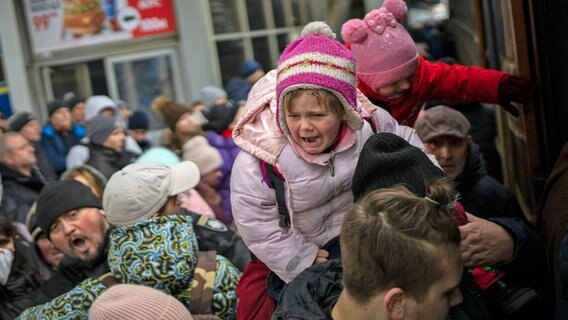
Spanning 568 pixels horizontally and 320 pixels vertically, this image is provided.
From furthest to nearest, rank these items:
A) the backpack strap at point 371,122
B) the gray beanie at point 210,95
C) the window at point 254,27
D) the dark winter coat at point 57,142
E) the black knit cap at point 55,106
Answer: the window at point 254,27 < the gray beanie at point 210,95 < the black knit cap at point 55,106 < the dark winter coat at point 57,142 < the backpack strap at point 371,122

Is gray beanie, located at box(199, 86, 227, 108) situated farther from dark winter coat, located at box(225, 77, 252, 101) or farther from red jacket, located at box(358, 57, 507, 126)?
red jacket, located at box(358, 57, 507, 126)

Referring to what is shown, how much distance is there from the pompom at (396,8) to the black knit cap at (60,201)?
1.79 m

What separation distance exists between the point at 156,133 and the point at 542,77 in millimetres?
9758

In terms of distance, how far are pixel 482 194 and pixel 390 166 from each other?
192cm

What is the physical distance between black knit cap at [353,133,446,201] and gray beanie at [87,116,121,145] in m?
5.73

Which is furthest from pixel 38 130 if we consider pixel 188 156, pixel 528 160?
pixel 528 160

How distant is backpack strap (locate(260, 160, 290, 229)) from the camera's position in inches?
122

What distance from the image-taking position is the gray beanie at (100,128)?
26.7 feet

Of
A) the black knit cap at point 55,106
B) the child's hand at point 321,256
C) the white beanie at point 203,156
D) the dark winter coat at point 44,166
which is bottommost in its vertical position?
the dark winter coat at point 44,166

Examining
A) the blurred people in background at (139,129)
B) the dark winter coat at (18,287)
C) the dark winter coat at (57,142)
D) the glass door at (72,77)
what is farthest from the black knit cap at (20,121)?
the dark winter coat at (18,287)

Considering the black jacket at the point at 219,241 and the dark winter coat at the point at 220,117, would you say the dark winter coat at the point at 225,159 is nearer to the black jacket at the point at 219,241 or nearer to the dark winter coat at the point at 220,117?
the dark winter coat at the point at 220,117

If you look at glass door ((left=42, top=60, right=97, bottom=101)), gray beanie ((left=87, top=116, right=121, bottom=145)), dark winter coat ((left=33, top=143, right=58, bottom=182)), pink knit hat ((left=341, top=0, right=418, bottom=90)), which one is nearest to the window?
glass door ((left=42, top=60, right=97, bottom=101))

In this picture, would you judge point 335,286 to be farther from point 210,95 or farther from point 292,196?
point 210,95

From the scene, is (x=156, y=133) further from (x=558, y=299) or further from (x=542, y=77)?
(x=558, y=299)
